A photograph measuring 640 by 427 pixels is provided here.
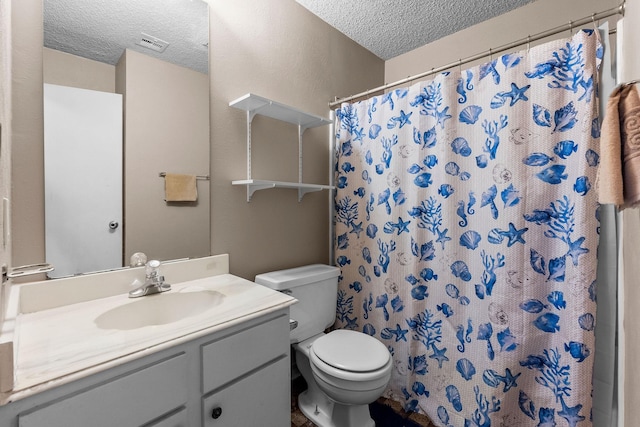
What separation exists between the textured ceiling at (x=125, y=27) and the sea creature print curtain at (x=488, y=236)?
1.02 metres

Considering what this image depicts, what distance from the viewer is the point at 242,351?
95 cm

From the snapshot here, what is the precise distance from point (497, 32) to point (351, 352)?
2196 millimetres

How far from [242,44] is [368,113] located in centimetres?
84

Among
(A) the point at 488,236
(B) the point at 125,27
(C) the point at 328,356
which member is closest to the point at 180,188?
(B) the point at 125,27

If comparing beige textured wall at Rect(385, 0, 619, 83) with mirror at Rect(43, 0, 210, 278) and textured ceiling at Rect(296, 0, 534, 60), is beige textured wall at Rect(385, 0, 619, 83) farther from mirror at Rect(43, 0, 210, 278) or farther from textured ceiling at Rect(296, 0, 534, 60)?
mirror at Rect(43, 0, 210, 278)

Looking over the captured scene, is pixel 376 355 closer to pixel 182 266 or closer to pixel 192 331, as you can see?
pixel 192 331

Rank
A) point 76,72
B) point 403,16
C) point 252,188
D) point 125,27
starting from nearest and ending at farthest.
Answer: point 76,72
point 125,27
point 252,188
point 403,16

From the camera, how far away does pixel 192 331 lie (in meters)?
0.84

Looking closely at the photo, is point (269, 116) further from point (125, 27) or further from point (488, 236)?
point (488, 236)

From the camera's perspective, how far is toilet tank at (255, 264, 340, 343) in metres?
1.54

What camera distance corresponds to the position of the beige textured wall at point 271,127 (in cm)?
147

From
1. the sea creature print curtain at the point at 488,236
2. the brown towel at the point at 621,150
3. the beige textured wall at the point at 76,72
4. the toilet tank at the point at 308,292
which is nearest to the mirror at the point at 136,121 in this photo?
the beige textured wall at the point at 76,72

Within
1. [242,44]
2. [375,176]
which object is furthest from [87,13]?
[375,176]

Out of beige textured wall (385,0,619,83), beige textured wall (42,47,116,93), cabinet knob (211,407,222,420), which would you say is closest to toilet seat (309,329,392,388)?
cabinet knob (211,407,222,420)
